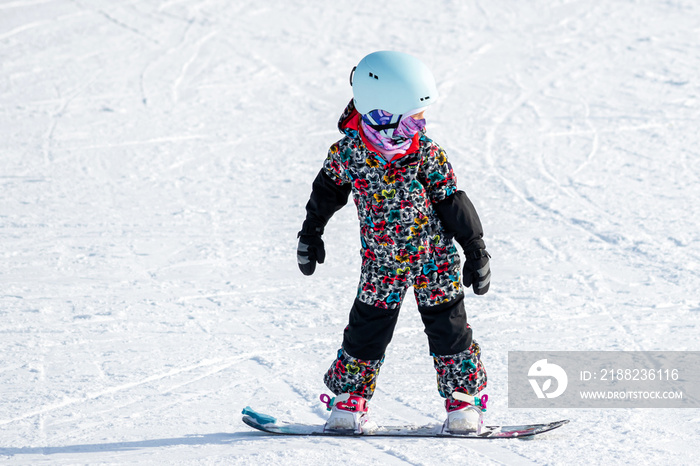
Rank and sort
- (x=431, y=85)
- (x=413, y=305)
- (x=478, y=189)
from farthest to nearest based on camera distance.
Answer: (x=478, y=189)
(x=413, y=305)
(x=431, y=85)

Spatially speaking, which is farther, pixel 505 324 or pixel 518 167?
pixel 518 167

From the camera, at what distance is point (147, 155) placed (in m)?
8.03

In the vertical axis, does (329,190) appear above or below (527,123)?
below

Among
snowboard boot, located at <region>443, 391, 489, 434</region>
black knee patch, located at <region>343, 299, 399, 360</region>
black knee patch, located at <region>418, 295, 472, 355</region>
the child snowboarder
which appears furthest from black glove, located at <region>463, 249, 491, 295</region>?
snowboard boot, located at <region>443, 391, 489, 434</region>

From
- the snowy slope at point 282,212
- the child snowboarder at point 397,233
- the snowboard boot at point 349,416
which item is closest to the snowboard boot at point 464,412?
the child snowboarder at point 397,233

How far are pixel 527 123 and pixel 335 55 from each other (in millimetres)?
3268

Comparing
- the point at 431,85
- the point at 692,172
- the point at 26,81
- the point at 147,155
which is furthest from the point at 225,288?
the point at 26,81

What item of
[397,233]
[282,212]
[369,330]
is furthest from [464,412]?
[282,212]

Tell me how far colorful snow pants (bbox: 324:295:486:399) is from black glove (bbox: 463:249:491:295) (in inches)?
5.9

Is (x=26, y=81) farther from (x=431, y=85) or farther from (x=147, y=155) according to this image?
(x=431, y=85)

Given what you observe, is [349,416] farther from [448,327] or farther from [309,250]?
[309,250]

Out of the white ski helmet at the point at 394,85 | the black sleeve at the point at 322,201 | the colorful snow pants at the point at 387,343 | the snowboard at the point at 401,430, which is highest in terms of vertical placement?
the white ski helmet at the point at 394,85

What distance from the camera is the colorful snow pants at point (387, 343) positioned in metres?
3.46

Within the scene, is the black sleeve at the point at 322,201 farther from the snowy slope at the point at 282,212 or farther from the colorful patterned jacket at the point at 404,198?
the snowy slope at the point at 282,212
